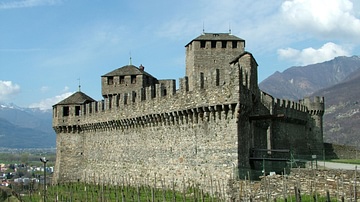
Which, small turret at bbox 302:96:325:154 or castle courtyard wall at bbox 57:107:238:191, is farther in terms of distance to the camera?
small turret at bbox 302:96:325:154

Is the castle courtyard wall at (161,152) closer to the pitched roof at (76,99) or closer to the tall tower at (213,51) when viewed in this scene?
the pitched roof at (76,99)

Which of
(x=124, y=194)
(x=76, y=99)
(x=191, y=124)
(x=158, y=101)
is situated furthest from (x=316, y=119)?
(x=191, y=124)

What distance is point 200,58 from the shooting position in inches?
1662

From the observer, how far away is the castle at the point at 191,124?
2462 cm

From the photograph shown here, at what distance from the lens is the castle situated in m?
24.6

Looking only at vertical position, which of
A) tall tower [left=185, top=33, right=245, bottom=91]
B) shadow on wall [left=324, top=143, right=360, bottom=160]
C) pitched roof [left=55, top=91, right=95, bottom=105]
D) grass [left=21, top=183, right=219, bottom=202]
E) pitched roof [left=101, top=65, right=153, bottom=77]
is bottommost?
grass [left=21, top=183, right=219, bottom=202]

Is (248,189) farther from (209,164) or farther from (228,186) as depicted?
(209,164)

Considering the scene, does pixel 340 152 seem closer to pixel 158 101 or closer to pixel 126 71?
pixel 126 71

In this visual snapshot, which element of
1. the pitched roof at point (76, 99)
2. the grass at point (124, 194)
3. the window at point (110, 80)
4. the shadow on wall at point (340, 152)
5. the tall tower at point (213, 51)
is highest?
the tall tower at point (213, 51)

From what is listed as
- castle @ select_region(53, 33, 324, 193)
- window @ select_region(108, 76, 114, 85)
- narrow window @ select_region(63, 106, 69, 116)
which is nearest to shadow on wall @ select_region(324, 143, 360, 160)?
castle @ select_region(53, 33, 324, 193)

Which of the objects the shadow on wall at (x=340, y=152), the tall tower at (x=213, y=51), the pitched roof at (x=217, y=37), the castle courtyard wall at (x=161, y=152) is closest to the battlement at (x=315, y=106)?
the shadow on wall at (x=340, y=152)

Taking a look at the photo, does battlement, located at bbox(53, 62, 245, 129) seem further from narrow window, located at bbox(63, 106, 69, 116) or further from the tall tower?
the tall tower

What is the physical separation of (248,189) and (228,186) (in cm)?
110

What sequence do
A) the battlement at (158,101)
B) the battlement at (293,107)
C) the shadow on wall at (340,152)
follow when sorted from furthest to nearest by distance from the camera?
the shadow on wall at (340,152)
the battlement at (293,107)
the battlement at (158,101)
